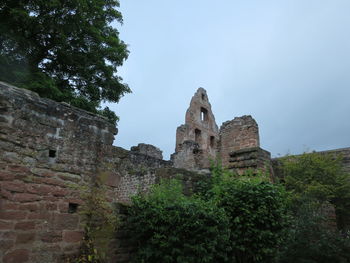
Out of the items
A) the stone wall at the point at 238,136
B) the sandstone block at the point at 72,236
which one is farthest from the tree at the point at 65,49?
the sandstone block at the point at 72,236

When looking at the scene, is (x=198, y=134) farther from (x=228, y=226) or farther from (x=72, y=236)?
(x=72, y=236)

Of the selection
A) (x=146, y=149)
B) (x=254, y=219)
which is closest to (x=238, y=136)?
(x=254, y=219)

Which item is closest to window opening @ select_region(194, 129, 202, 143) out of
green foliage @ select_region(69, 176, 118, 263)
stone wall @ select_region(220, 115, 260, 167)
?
stone wall @ select_region(220, 115, 260, 167)

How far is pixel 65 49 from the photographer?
13.8 m

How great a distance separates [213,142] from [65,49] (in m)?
19.4

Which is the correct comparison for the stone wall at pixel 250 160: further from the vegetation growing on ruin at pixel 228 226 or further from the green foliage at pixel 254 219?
the green foliage at pixel 254 219

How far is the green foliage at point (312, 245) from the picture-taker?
550 centimetres

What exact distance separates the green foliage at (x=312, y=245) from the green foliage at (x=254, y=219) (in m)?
0.56

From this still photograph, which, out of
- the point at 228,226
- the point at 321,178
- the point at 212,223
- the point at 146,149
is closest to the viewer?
the point at 212,223

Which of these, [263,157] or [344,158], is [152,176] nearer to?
[263,157]

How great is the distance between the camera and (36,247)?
3.60 m

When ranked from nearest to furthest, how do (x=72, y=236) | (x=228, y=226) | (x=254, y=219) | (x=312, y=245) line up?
1. (x=72, y=236)
2. (x=228, y=226)
3. (x=254, y=219)
4. (x=312, y=245)

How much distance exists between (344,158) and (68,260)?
12.2m

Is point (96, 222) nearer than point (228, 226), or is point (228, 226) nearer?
point (96, 222)
